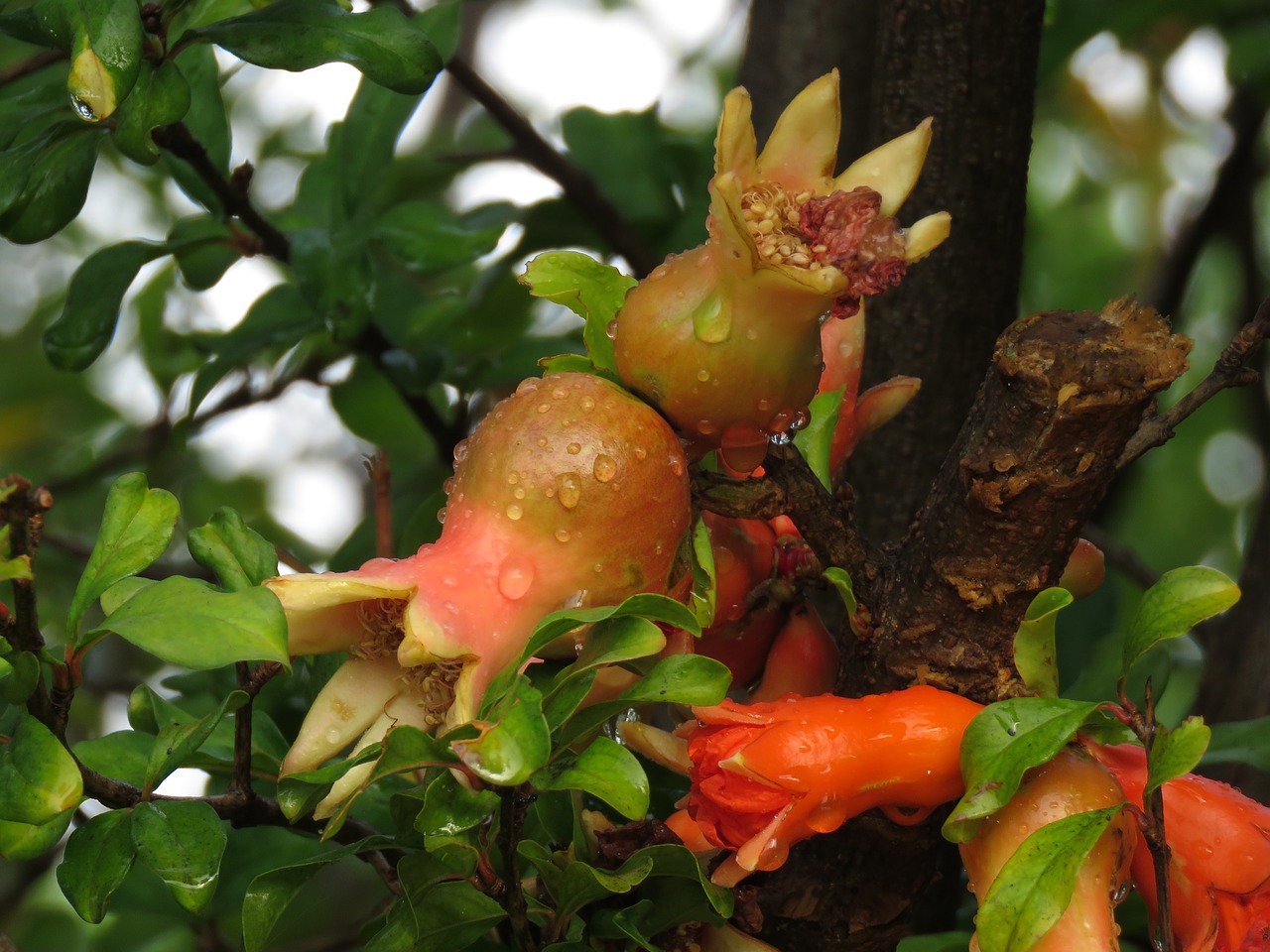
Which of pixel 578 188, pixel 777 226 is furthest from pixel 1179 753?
pixel 578 188

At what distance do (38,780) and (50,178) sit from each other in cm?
40

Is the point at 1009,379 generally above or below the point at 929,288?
above

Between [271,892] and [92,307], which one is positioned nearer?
[271,892]

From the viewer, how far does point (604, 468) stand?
2.00ft

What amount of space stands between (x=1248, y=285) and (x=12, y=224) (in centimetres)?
150

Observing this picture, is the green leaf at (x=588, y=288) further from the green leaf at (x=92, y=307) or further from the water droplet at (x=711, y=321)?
the green leaf at (x=92, y=307)

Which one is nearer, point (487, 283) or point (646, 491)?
point (646, 491)

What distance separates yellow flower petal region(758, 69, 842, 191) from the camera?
653 millimetres

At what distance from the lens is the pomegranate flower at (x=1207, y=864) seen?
641 millimetres

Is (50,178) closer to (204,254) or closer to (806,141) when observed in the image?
(204,254)

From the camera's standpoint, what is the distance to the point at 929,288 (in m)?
1.09

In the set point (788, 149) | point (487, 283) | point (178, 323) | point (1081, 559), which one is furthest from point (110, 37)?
point (178, 323)

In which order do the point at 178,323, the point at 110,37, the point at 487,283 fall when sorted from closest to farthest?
the point at 110,37 < the point at 487,283 < the point at 178,323

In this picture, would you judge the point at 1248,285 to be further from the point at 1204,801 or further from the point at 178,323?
the point at 178,323
